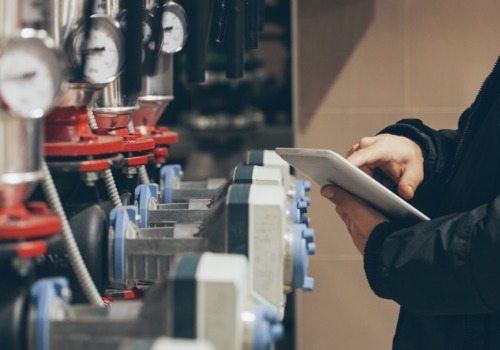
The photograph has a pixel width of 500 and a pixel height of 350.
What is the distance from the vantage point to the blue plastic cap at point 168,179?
5.39ft

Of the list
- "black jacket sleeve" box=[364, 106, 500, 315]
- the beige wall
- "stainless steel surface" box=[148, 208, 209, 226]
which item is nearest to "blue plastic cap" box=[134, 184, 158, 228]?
"stainless steel surface" box=[148, 208, 209, 226]

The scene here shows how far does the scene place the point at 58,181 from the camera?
121cm

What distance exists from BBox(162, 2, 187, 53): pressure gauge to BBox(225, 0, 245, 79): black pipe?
0.17 m

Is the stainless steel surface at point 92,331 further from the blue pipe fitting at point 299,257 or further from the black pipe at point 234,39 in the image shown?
the black pipe at point 234,39

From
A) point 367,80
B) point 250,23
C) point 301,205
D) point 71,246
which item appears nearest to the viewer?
point 71,246

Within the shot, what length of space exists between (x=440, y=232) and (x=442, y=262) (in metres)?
0.05

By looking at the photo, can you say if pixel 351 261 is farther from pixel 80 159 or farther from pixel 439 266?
pixel 80 159

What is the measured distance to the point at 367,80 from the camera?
293cm

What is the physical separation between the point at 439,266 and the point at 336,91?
5.28 feet

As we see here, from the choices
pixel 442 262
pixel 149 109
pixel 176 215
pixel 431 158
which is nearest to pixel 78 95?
pixel 176 215

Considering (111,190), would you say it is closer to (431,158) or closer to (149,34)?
(149,34)

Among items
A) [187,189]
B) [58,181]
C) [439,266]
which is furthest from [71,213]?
[439,266]

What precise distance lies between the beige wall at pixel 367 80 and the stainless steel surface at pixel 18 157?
6.62 feet

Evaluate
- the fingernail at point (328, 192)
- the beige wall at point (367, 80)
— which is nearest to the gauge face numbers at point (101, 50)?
the fingernail at point (328, 192)
